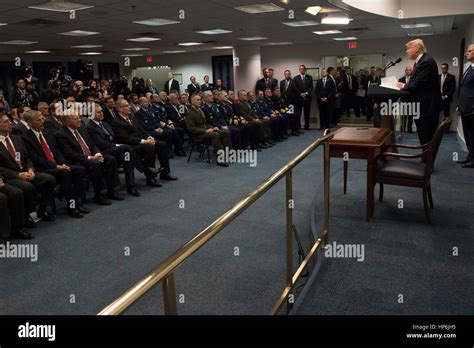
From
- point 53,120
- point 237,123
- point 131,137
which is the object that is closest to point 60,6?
point 53,120

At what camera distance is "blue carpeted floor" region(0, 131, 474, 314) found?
272 centimetres

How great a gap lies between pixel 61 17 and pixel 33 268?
4824 mm

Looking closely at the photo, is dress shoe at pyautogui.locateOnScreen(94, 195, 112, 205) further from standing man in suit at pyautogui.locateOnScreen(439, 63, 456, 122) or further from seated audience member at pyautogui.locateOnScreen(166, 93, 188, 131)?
standing man in suit at pyautogui.locateOnScreen(439, 63, 456, 122)

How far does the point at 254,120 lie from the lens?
893 cm

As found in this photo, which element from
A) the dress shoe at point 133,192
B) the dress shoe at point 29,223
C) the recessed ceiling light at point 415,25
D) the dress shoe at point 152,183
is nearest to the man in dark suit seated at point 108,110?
the dress shoe at point 152,183

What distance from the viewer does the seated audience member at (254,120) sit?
8.89 metres

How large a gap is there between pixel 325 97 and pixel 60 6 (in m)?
7.54

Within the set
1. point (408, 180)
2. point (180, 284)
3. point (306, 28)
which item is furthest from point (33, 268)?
point (306, 28)

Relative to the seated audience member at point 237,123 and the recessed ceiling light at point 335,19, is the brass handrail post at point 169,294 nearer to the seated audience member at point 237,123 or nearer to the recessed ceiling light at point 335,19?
the seated audience member at point 237,123

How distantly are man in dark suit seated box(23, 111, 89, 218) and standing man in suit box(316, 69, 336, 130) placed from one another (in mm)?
8210

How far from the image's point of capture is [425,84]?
4.83 meters

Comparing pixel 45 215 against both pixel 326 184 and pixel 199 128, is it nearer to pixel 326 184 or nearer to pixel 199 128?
pixel 326 184

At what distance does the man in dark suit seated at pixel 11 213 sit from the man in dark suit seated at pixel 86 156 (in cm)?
96

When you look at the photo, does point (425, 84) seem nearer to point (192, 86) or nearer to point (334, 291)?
point (334, 291)
